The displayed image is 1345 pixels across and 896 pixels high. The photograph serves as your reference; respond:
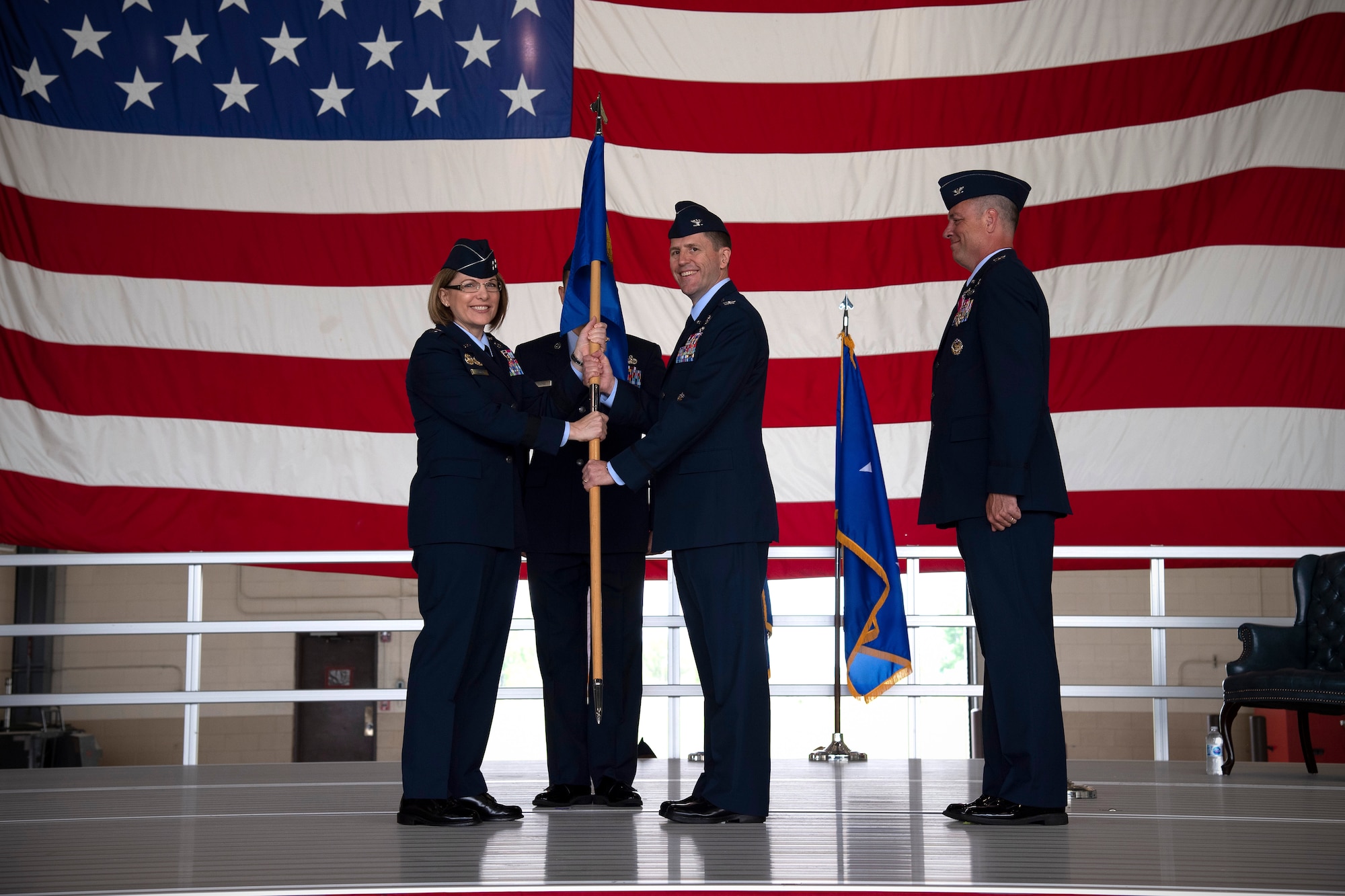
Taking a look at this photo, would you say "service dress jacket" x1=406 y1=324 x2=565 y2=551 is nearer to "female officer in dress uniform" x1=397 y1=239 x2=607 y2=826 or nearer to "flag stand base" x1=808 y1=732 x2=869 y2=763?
"female officer in dress uniform" x1=397 y1=239 x2=607 y2=826

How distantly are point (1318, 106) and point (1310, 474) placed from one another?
5.86 ft

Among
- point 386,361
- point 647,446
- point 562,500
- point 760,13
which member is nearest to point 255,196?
point 386,361

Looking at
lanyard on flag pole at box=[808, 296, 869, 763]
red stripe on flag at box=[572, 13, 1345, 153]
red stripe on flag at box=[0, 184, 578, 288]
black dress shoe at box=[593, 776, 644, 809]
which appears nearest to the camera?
black dress shoe at box=[593, 776, 644, 809]

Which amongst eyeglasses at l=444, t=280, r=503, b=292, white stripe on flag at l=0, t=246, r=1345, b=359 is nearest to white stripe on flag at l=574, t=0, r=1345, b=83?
white stripe on flag at l=0, t=246, r=1345, b=359

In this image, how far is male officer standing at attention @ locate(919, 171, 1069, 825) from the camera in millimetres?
2887

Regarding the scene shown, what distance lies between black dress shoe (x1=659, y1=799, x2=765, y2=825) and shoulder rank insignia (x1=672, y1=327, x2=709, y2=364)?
3.84 ft

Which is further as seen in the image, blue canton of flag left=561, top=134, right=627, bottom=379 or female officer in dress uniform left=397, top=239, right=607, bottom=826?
blue canton of flag left=561, top=134, right=627, bottom=379

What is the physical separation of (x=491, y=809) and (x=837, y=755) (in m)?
2.38

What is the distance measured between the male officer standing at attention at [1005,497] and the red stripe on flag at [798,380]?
2.75 metres

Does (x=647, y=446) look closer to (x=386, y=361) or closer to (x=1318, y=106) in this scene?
(x=386, y=361)

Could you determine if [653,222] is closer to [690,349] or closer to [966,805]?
[690,349]

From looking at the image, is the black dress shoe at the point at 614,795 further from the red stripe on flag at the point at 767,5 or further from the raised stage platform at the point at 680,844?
the red stripe on flag at the point at 767,5

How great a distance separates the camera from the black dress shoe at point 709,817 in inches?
115

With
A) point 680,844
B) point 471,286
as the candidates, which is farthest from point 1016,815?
point 471,286
